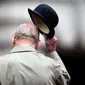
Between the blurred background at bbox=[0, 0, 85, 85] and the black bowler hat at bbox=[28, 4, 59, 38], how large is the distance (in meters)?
1.41

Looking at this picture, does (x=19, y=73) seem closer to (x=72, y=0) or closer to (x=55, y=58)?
(x=55, y=58)

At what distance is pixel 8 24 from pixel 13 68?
174 cm

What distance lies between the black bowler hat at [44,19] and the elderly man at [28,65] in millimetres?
49

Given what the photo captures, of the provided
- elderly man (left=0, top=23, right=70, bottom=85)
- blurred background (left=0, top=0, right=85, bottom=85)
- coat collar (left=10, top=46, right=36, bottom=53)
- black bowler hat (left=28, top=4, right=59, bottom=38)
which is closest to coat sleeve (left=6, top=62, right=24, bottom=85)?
elderly man (left=0, top=23, right=70, bottom=85)

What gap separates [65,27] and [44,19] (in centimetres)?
154

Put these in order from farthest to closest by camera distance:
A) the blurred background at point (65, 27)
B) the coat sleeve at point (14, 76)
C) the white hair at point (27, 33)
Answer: the blurred background at point (65, 27), the white hair at point (27, 33), the coat sleeve at point (14, 76)

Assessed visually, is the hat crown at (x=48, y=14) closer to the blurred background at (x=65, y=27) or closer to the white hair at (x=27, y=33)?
the white hair at (x=27, y=33)

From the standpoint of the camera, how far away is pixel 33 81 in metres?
2.16

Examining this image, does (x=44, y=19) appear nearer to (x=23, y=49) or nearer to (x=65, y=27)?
(x=23, y=49)

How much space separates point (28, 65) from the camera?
218cm

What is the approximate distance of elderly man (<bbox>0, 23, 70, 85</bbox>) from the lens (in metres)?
2.15

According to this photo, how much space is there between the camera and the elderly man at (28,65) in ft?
7.07

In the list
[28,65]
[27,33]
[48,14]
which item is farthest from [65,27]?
[28,65]

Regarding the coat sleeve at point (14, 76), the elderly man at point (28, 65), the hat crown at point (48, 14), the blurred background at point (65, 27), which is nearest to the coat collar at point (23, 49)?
the elderly man at point (28, 65)
